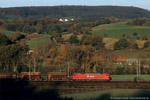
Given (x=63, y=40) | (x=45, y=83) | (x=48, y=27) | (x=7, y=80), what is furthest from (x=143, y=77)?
(x=48, y=27)

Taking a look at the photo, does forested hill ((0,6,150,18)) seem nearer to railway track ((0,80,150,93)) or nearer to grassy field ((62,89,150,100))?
railway track ((0,80,150,93))

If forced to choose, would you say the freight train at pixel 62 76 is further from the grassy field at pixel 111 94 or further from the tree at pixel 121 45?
the tree at pixel 121 45

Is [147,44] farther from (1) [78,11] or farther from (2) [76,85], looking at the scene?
(1) [78,11]

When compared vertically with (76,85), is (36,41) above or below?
above

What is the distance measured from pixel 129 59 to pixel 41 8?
212ft

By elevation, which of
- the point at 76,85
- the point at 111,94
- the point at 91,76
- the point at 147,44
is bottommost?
the point at 76,85

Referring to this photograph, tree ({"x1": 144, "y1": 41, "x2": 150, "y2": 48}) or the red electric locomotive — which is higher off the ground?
tree ({"x1": 144, "y1": 41, "x2": 150, "y2": 48})

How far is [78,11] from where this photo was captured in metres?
97.0

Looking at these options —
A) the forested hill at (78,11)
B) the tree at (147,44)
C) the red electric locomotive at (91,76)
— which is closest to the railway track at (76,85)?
the red electric locomotive at (91,76)

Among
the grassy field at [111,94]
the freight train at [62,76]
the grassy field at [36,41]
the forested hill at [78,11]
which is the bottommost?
the freight train at [62,76]

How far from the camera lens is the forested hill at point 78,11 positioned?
284 ft

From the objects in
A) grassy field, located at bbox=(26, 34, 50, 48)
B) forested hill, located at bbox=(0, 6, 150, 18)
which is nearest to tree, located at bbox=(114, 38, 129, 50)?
grassy field, located at bbox=(26, 34, 50, 48)

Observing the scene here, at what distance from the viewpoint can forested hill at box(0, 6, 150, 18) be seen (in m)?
86.7

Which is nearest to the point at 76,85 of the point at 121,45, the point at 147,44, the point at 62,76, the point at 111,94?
the point at 62,76
